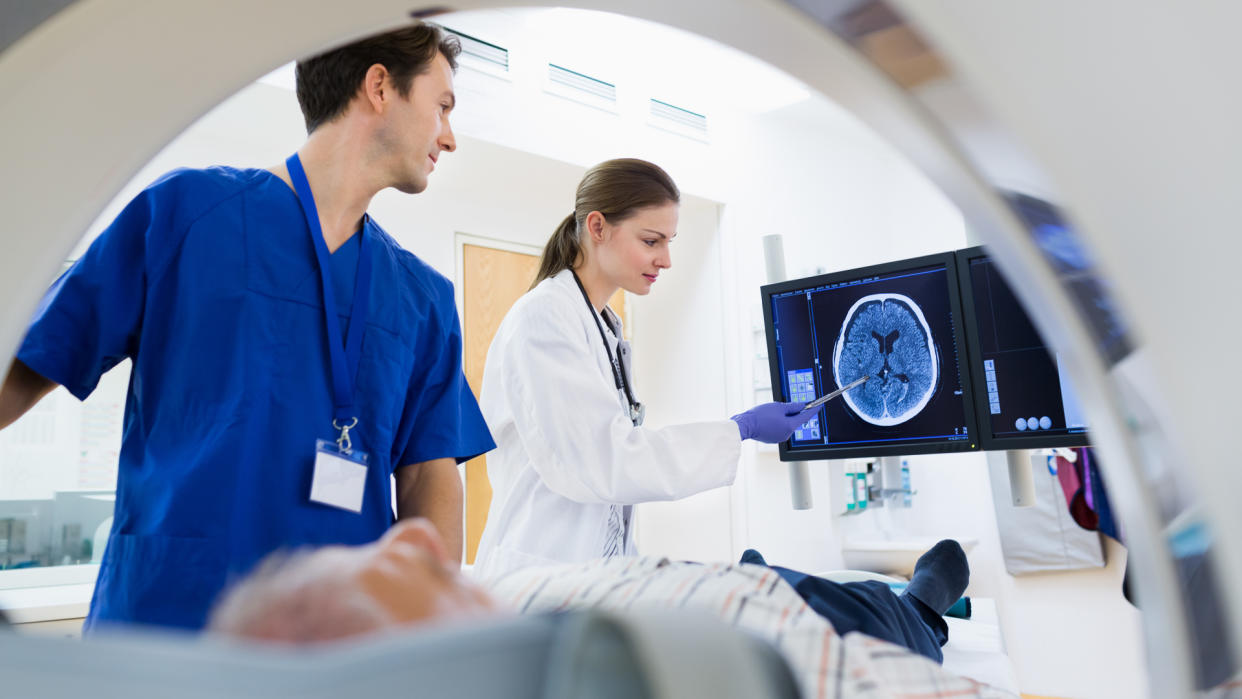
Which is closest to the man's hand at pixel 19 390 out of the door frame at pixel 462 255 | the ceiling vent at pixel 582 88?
the door frame at pixel 462 255

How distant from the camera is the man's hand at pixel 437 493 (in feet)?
4.74

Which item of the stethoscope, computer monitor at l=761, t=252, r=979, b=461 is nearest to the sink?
computer monitor at l=761, t=252, r=979, b=461

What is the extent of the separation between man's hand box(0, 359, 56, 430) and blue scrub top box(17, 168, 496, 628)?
3 cm

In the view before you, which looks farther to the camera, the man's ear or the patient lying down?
the man's ear

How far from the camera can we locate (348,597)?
558mm

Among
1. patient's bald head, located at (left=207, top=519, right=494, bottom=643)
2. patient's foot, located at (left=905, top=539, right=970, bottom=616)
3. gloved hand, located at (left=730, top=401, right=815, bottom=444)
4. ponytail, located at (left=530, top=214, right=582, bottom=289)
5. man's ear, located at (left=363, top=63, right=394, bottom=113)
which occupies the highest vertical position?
man's ear, located at (left=363, top=63, right=394, bottom=113)

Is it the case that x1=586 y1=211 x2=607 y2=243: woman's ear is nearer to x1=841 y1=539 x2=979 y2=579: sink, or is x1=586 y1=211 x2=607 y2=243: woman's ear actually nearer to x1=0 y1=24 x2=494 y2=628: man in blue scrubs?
x1=0 y1=24 x2=494 y2=628: man in blue scrubs

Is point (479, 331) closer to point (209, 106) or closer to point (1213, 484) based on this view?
point (209, 106)

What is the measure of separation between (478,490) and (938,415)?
2369mm

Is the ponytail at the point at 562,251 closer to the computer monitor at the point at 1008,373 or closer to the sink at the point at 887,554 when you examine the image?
the computer monitor at the point at 1008,373

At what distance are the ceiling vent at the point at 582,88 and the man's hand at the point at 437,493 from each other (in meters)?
2.56

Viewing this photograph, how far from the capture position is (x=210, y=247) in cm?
117

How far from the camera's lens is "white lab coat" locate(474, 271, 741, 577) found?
1.67 m

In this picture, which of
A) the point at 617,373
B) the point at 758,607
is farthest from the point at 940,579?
the point at 758,607
